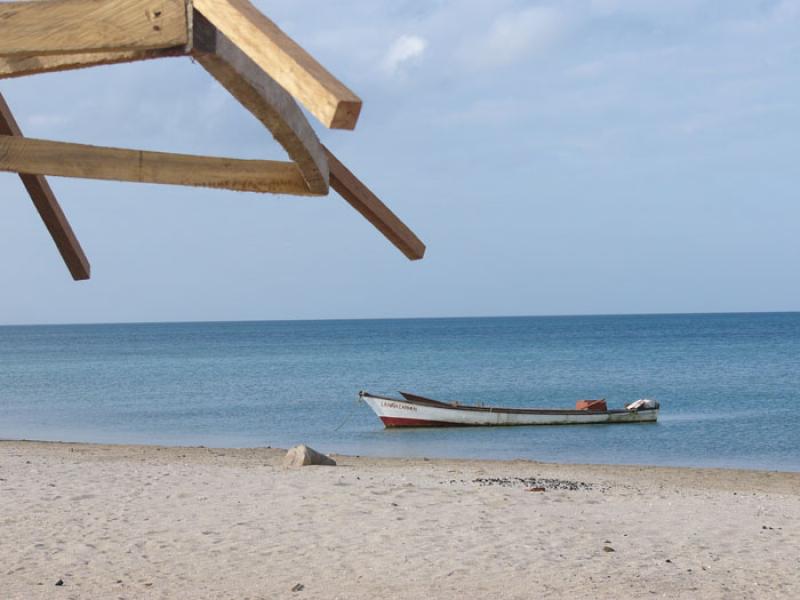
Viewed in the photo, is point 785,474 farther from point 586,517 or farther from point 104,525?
point 104,525

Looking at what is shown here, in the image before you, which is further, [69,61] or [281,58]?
[69,61]

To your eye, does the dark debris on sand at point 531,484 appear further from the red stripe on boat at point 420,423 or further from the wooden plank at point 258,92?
the red stripe on boat at point 420,423

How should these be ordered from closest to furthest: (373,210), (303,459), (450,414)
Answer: (373,210) → (303,459) → (450,414)

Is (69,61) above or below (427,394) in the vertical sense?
below

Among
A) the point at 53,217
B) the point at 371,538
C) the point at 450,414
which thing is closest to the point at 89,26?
the point at 53,217

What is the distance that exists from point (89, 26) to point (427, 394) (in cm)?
4535

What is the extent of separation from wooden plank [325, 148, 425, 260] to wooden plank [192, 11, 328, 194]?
0.88 ft

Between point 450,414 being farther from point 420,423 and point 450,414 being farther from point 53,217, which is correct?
point 53,217

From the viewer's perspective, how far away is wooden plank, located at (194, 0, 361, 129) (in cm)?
188

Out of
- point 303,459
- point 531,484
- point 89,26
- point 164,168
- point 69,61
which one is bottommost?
point 531,484

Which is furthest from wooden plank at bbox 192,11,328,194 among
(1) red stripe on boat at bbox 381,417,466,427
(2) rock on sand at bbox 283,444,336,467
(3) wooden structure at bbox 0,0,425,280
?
(1) red stripe on boat at bbox 381,417,466,427

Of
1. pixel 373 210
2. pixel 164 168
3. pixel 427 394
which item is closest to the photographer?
pixel 164 168

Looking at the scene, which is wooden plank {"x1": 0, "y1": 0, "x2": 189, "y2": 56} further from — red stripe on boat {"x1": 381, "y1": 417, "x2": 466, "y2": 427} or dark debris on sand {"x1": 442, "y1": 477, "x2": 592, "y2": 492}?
red stripe on boat {"x1": 381, "y1": 417, "x2": 466, "y2": 427}

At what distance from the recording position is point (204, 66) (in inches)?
78.0
